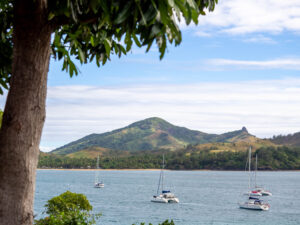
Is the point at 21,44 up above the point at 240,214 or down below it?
above

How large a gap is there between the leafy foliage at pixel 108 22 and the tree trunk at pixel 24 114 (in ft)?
0.71

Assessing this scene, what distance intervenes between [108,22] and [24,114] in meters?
1.28

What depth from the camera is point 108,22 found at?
4.64 metres

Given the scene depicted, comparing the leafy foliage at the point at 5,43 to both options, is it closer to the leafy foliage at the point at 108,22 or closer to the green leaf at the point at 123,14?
the leafy foliage at the point at 108,22

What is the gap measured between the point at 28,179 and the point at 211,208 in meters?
88.3

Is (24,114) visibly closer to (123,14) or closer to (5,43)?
(123,14)

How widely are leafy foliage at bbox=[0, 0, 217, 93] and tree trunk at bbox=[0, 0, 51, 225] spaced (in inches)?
8.5

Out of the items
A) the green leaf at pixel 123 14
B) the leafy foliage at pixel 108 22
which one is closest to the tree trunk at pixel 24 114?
the leafy foliage at pixel 108 22

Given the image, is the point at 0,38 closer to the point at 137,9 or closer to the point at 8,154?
the point at 8,154

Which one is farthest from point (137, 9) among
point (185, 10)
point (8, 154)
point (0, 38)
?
point (0, 38)

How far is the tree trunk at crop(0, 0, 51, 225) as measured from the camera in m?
4.16

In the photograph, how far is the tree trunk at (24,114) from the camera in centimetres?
416

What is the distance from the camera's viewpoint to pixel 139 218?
7225 centimetres

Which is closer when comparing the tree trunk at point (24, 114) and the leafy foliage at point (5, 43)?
the tree trunk at point (24, 114)
